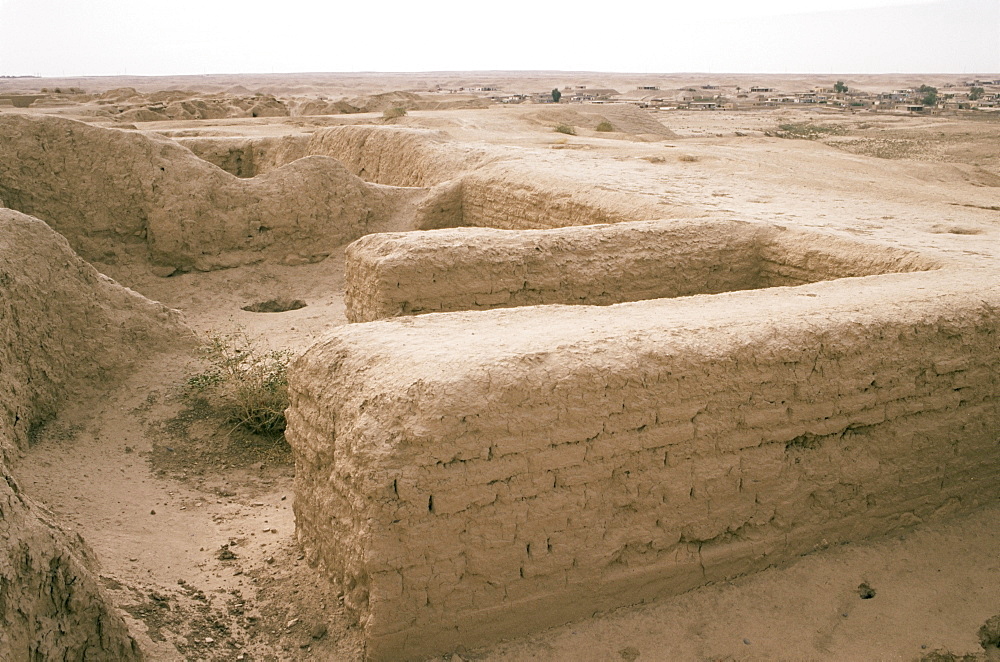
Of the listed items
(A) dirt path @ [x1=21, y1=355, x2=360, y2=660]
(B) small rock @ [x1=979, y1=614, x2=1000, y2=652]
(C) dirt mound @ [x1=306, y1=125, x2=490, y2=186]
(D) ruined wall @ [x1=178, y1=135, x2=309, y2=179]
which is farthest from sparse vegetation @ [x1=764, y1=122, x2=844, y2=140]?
(B) small rock @ [x1=979, y1=614, x2=1000, y2=652]

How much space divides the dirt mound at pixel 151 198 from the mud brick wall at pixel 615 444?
5138 mm

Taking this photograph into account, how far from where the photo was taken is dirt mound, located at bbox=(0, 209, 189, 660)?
8.38 feet

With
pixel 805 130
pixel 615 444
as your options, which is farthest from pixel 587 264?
pixel 805 130

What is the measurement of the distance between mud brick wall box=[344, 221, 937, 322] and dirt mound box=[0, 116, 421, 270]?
10.7 feet

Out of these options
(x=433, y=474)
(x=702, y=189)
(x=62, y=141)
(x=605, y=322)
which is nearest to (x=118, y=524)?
(x=433, y=474)

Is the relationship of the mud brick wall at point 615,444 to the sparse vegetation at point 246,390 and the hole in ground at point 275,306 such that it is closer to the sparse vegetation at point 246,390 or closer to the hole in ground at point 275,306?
the sparse vegetation at point 246,390

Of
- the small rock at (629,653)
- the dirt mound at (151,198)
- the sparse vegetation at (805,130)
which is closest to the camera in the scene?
the small rock at (629,653)

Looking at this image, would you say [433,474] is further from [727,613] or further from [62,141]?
[62,141]

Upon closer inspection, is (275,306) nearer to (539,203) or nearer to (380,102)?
(539,203)

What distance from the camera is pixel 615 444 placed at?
10.6ft

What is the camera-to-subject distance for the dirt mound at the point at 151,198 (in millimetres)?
7879

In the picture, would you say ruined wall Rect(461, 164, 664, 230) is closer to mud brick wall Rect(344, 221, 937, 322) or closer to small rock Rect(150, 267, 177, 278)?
mud brick wall Rect(344, 221, 937, 322)

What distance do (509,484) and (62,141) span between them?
6829 millimetres

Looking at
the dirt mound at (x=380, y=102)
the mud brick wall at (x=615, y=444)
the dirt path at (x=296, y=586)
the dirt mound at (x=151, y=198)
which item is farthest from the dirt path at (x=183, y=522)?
the dirt mound at (x=380, y=102)
